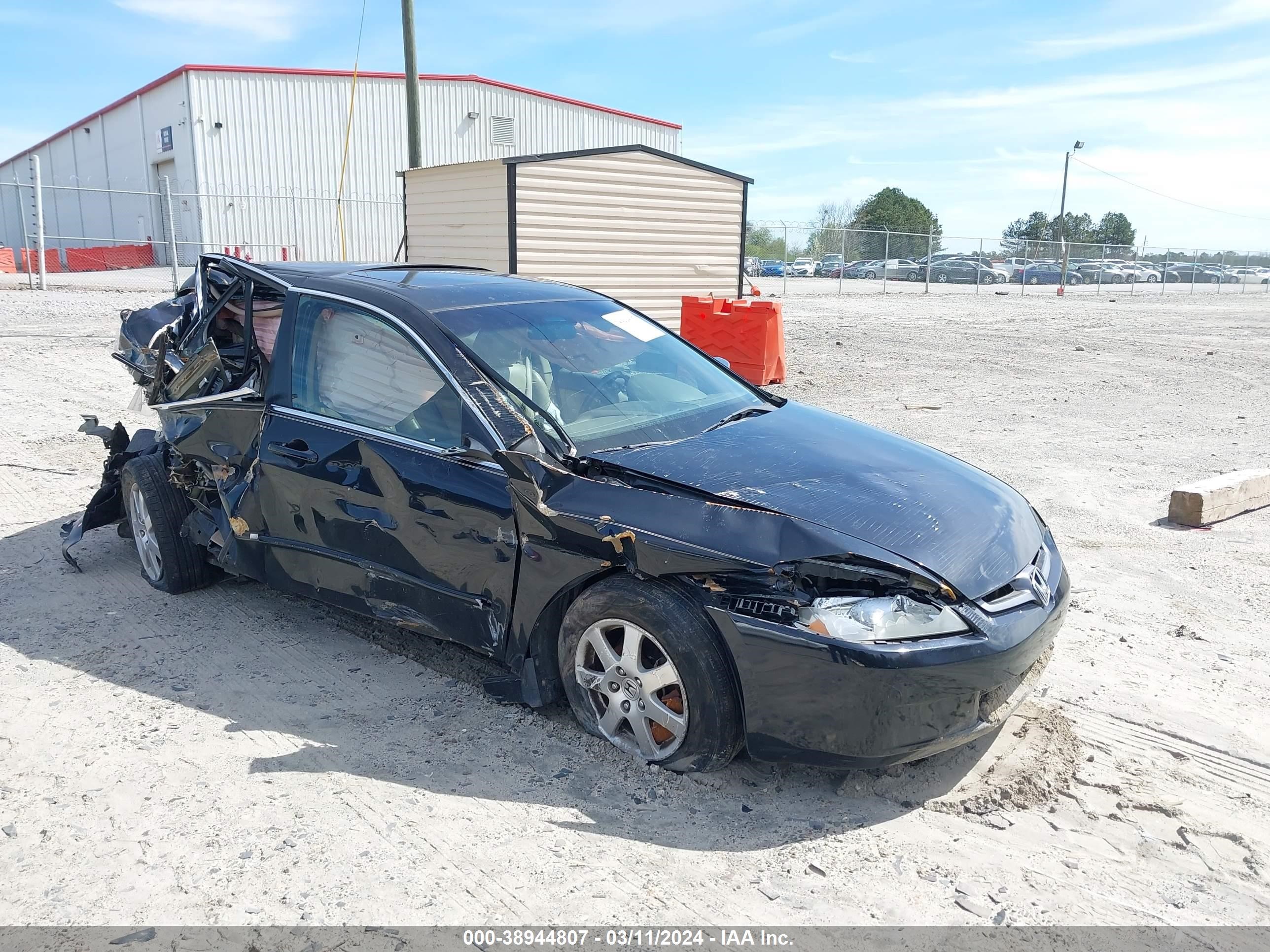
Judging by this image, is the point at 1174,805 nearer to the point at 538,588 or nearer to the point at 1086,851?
the point at 1086,851

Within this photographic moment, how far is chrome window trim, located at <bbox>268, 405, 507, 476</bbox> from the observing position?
3.51 meters

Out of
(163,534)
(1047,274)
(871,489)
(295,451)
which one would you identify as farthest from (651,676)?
(1047,274)

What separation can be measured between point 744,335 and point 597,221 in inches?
127

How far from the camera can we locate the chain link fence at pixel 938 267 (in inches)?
1480

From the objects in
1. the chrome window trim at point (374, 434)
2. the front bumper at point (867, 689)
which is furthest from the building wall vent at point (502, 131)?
the front bumper at point (867, 689)

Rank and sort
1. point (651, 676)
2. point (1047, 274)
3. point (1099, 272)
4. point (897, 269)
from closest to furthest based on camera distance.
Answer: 1. point (651, 676)
2. point (897, 269)
3. point (1047, 274)
4. point (1099, 272)

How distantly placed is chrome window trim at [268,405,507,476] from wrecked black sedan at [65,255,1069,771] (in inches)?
0.5

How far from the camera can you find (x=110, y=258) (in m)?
31.5

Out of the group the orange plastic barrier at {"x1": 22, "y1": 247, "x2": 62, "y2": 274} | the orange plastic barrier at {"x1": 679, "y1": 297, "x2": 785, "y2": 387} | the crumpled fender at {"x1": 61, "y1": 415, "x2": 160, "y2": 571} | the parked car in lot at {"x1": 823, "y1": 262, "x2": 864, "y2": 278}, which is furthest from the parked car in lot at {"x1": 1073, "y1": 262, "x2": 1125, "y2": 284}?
the crumpled fender at {"x1": 61, "y1": 415, "x2": 160, "y2": 571}

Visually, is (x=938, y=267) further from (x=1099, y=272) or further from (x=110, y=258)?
(x=110, y=258)

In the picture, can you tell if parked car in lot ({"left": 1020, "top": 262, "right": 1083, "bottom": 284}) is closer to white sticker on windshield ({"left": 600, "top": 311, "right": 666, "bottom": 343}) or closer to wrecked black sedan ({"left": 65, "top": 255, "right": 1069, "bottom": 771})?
white sticker on windshield ({"left": 600, "top": 311, "right": 666, "bottom": 343})

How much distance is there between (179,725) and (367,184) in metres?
32.0

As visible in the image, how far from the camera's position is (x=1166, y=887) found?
2.72 m

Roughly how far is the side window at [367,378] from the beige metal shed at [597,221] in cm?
841
